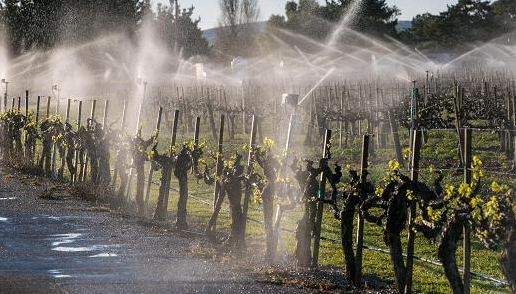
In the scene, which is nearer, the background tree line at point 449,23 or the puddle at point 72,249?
the puddle at point 72,249

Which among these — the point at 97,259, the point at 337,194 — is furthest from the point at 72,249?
the point at 337,194

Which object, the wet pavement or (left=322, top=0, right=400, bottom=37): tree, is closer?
the wet pavement

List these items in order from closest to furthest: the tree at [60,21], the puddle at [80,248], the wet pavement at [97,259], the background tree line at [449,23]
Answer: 1. the wet pavement at [97,259]
2. the puddle at [80,248]
3. the tree at [60,21]
4. the background tree line at [449,23]

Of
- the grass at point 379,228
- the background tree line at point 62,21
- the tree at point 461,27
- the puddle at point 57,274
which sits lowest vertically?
the puddle at point 57,274

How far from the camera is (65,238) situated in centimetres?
2169

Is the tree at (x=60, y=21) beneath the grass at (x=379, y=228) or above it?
above

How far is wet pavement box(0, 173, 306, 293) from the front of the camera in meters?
15.8

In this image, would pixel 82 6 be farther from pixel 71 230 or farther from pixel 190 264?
pixel 190 264

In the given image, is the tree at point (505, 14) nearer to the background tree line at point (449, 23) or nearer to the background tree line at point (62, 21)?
the background tree line at point (449, 23)

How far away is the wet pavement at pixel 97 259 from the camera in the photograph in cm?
1583

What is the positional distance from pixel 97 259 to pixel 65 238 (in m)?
3.24

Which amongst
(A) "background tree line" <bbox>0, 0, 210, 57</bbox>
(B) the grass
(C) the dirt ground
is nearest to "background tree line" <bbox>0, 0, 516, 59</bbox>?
(A) "background tree line" <bbox>0, 0, 210, 57</bbox>

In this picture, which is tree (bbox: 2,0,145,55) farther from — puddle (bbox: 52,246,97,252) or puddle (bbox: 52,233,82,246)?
puddle (bbox: 52,246,97,252)

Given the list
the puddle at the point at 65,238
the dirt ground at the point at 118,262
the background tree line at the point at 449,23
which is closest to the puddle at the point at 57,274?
the dirt ground at the point at 118,262
